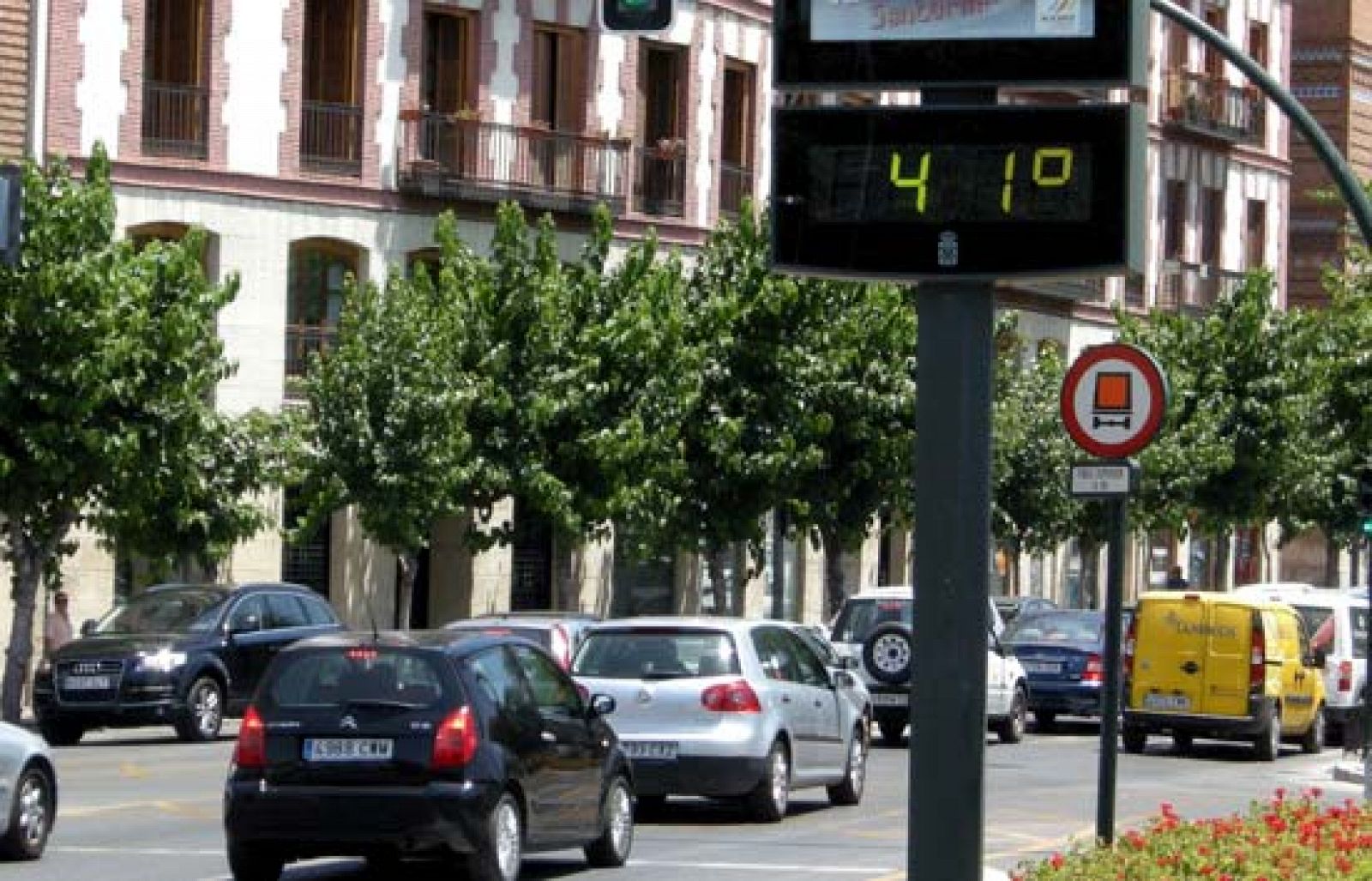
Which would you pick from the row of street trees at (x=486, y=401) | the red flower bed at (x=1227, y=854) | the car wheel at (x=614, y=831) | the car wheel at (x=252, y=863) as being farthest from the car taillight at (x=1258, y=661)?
the red flower bed at (x=1227, y=854)

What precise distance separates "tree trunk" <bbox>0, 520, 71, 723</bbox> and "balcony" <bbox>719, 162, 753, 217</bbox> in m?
19.3

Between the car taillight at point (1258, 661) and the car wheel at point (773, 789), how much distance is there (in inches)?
498

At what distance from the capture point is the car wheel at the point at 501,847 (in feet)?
58.3

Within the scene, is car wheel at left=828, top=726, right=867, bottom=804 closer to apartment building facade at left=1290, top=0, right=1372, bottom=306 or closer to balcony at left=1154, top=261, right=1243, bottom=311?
balcony at left=1154, top=261, right=1243, bottom=311

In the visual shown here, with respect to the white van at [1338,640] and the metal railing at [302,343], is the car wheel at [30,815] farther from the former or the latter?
the metal railing at [302,343]

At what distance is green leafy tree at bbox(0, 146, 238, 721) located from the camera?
35.3 meters

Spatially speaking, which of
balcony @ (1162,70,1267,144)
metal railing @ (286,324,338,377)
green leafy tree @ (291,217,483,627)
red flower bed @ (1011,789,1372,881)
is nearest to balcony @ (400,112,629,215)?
metal railing @ (286,324,338,377)

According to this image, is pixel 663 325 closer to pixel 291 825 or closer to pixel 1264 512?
pixel 1264 512

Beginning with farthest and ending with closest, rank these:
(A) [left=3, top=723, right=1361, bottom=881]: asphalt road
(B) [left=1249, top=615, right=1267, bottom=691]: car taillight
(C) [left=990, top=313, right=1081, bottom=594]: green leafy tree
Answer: (C) [left=990, top=313, right=1081, bottom=594]: green leafy tree → (B) [left=1249, top=615, right=1267, bottom=691]: car taillight → (A) [left=3, top=723, right=1361, bottom=881]: asphalt road

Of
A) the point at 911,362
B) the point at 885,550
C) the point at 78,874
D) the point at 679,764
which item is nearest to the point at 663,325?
the point at 911,362

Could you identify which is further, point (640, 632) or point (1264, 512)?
point (1264, 512)

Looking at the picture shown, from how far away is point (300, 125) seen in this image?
152 feet

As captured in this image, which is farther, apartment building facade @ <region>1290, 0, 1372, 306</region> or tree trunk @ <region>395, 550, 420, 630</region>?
apartment building facade @ <region>1290, 0, 1372, 306</region>

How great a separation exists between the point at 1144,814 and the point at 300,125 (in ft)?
77.0
